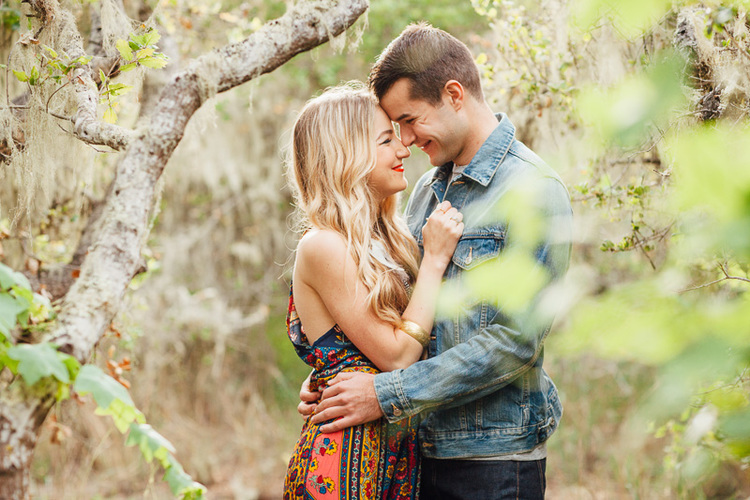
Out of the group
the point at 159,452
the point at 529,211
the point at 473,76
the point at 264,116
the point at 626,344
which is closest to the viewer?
the point at 626,344

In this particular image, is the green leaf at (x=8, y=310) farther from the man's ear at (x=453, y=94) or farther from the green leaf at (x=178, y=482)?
the man's ear at (x=453, y=94)

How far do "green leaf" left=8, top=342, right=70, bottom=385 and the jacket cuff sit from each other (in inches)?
41.2

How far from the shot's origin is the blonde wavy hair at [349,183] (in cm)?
208

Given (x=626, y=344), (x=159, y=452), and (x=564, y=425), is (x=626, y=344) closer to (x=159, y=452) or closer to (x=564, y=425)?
(x=159, y=452)

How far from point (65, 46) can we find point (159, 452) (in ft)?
4.28

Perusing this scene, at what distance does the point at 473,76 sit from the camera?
2299 millimetres

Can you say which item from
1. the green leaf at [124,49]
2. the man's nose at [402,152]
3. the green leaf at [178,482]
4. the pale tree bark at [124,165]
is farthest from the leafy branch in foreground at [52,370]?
the man's nose at [402,152]

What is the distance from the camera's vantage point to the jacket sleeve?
1858 mm

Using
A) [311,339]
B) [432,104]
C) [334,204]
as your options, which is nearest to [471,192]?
[432,104]

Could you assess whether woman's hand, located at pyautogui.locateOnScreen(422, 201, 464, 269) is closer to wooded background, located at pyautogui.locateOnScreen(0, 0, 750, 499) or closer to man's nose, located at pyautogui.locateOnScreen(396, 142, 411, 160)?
man's nose, located at pyautogui.locateOnScreen(396, 142, 411, 160)

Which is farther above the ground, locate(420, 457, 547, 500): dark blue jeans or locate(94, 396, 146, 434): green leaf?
locate(94, 396, 146, 434): green leaf

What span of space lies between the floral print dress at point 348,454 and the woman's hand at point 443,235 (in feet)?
1.35

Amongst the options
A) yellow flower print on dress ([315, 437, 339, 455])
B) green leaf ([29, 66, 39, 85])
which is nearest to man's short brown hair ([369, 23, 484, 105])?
green leaf ([29, 66, 39, 85])

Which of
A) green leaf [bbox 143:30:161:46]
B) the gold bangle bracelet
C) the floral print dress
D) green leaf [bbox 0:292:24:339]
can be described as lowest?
the floral print dress
